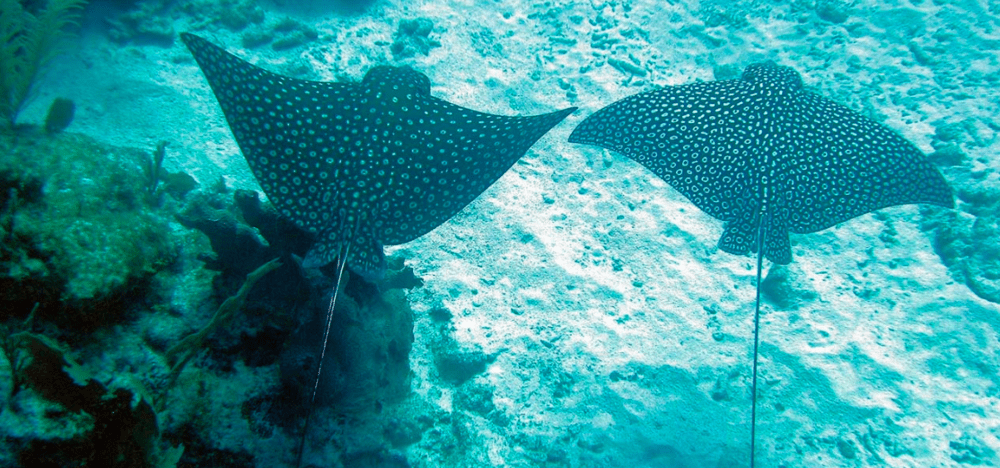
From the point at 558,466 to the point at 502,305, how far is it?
1.74 meters

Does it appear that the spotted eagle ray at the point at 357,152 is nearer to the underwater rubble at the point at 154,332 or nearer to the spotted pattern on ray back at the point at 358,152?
the spotted pattern on ray back at the point at 358,152

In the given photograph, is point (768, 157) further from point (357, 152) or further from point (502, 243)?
point (357, 152)

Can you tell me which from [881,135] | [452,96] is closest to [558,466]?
[881,135]

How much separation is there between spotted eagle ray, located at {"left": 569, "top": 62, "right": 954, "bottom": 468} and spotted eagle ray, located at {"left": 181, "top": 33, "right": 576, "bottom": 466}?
118 cm

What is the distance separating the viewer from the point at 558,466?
4141 millimetres

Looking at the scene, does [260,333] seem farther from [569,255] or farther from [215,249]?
[569,255]

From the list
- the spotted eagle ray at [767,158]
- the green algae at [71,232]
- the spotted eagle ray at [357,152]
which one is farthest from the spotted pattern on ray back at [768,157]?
the green algae at [71,232]

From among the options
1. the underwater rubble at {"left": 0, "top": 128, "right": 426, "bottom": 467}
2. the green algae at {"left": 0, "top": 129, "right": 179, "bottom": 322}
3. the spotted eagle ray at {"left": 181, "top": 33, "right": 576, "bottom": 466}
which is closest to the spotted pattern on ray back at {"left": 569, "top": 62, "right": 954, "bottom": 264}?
the spotted eagle ray at {"left": 181, "top": 33, "right": 576, "bottom": 466}

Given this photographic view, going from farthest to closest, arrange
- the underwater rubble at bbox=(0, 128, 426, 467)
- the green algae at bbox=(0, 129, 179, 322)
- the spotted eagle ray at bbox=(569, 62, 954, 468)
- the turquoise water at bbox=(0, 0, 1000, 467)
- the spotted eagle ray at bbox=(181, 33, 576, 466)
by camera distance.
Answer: the spotted eagle ray at bbox=(569, 62, 954, 468)
the spotted eagle ray at bbox=(181, 33, 576, 466)
the turquoise water at bbox=(0, 0, 1000, 467)
the green algae at bbox=(0, 129, 179, 322)
the underwater rubble at bbox=(0, 128, 426, 467)

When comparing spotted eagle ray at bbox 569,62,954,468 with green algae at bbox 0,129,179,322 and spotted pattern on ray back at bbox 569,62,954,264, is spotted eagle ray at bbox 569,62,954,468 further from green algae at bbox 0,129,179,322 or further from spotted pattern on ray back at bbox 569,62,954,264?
green algae at bbox 0,129,179,322

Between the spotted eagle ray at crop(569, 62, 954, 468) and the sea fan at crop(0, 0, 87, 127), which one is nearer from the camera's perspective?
the spotted eagle ray at crop(569, 62, 954, 468)

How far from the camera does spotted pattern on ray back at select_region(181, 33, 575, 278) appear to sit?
3.17 meters

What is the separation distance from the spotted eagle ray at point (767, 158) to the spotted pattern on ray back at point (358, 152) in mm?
1205

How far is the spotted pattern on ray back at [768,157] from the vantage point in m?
3.96
